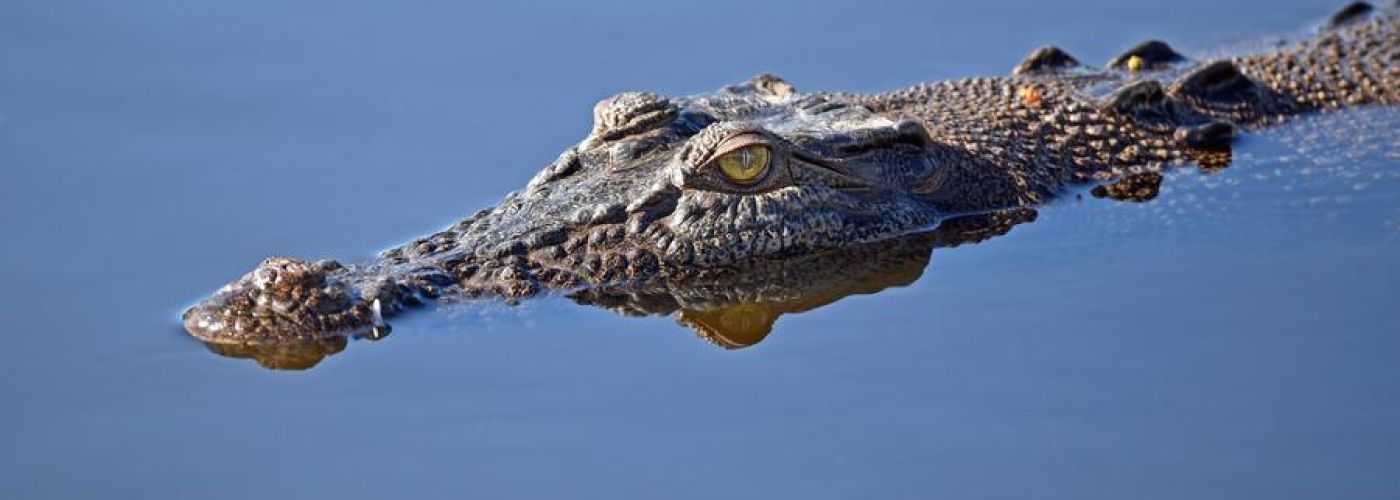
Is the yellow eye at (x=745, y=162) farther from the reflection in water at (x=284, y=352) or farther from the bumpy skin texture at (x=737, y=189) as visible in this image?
the reflection in water at (x=284, y=352)

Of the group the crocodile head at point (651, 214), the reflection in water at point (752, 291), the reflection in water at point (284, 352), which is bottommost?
the reflection in water at point (284, 352)

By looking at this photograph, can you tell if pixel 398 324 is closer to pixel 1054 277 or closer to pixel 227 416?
pixel 227 416

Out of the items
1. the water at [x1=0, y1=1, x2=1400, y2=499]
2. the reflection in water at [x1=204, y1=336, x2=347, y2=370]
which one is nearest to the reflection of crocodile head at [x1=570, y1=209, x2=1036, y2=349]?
the water at [x1=0, y1=1, x2=1400, y2=499]

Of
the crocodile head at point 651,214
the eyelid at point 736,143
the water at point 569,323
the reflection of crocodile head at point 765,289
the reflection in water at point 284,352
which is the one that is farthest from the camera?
the eyelid at point 736,143

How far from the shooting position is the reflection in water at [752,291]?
7699 millimetres

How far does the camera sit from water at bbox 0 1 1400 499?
6867 mm

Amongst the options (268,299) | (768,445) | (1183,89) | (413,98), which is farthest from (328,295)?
(1183,89)

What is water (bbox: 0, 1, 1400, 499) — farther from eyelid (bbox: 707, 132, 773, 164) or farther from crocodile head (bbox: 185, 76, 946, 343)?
eyelid (bbox: 707, 132, 773, 164)

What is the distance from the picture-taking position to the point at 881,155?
882 centimetres

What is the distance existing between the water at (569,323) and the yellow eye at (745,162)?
0.65m

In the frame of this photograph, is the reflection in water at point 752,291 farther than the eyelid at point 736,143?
No

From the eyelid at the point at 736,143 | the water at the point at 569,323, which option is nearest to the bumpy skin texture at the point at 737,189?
the eyelid at the point at 736,143

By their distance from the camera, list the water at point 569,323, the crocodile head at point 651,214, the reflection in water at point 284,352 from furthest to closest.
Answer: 1. the crocodile head at point 651,214
2. the reflection in water at point 284,352
3. the water at point 569,323

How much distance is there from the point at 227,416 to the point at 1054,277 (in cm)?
342
